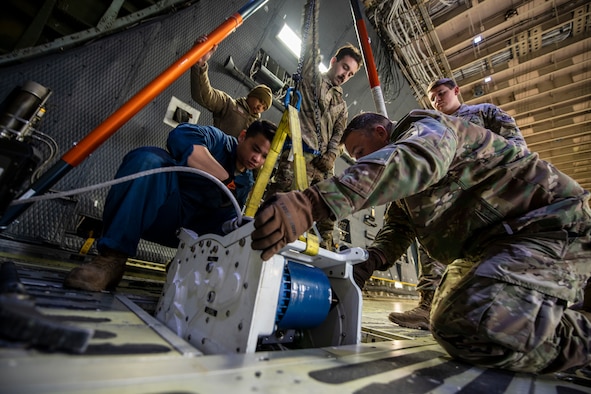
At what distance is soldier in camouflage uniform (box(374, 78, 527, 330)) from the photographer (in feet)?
6.39

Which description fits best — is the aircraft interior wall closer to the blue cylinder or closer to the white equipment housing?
the white equipment housing

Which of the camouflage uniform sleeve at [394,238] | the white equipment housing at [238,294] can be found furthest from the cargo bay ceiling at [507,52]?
the white equipment housing at [238,294]

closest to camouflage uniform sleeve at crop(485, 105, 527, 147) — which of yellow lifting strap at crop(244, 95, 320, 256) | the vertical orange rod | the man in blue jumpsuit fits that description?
the vertical orange rod

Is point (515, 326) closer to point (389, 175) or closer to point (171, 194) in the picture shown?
point (389, 175)

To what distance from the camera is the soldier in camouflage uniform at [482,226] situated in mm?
916

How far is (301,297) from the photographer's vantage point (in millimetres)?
999

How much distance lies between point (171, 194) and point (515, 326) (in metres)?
1.95

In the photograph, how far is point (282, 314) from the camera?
0.97 meters

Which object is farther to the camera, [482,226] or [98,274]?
[482,226]

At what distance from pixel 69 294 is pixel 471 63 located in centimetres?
691

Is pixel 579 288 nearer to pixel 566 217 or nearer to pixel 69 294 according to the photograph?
pixel 566 217

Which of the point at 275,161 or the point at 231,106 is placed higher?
the point at 231,106

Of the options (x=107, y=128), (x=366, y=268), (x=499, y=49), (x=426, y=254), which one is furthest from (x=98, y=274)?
(x=499, y=49)

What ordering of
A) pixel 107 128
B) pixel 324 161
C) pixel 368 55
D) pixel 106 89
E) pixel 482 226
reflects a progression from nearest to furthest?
pixel 482 226 < pixel 107 128 < pixel 106 89 < pixel 324 161 < pixel 368 55
